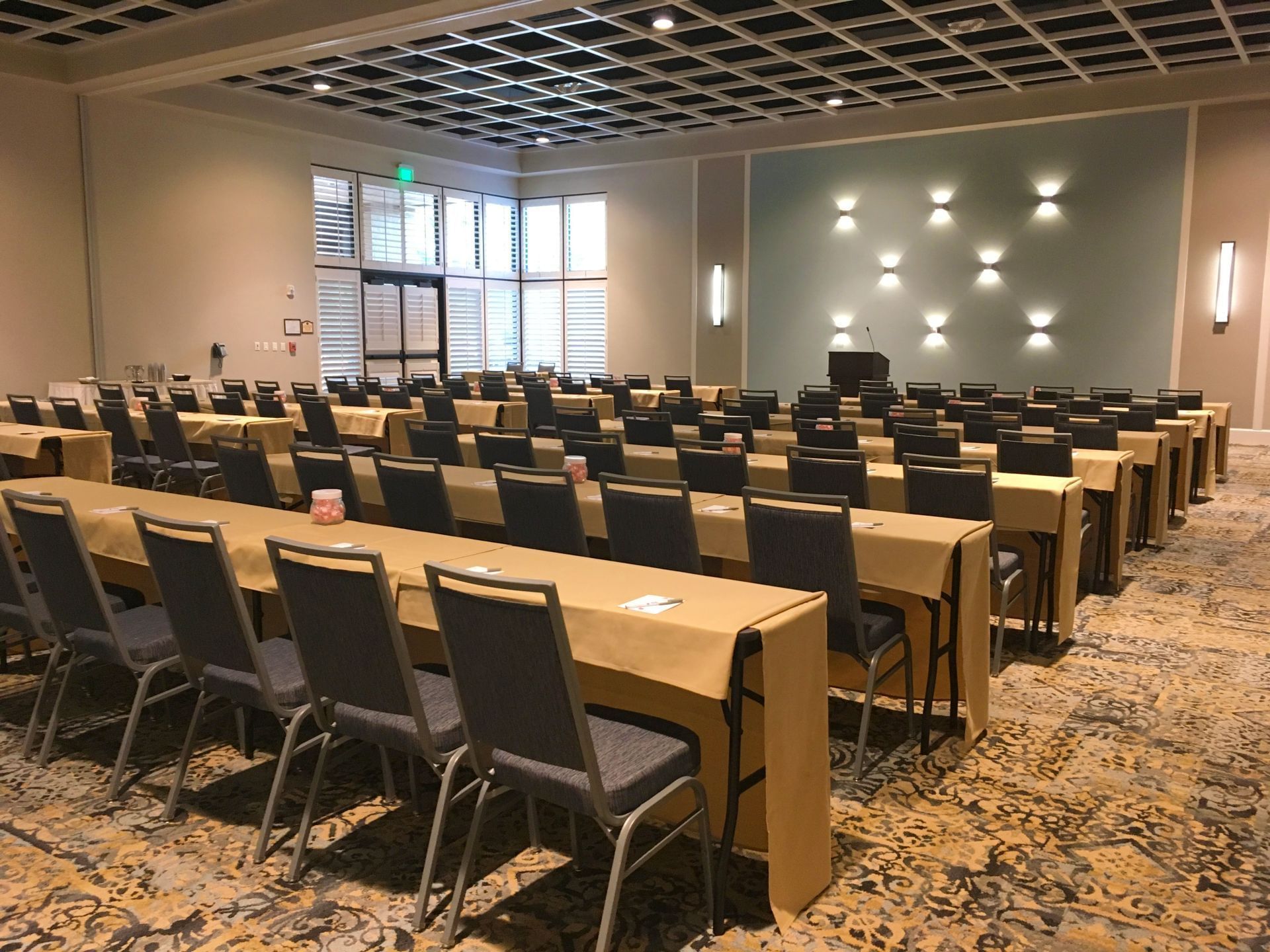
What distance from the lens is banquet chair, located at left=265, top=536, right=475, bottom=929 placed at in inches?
99.9

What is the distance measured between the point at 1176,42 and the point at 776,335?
6.96 meters

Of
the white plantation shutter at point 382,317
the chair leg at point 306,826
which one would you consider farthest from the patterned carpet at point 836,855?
the white plantation shutter at point 382,317

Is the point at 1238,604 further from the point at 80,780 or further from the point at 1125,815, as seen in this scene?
the point at 80,780

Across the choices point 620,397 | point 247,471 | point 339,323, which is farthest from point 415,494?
point 339,323

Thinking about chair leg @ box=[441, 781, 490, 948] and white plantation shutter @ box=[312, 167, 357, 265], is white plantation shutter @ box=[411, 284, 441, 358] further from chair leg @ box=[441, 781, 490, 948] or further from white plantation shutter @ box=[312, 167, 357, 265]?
chair leg @ box=[441, 781, 490, 948]

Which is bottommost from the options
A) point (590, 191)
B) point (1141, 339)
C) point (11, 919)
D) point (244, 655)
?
point (11, 919)

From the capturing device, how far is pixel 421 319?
1752cm

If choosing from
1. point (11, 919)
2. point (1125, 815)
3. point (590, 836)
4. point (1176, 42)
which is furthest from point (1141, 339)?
point (11, 919)

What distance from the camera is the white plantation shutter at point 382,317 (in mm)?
16516

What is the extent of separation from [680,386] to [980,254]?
18.4ft

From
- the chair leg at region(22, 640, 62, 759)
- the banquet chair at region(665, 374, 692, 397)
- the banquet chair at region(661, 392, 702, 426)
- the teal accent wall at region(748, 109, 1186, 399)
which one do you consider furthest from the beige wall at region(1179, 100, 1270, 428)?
the chair leg at region(22, 640, 62, 759)

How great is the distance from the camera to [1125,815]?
322 cm

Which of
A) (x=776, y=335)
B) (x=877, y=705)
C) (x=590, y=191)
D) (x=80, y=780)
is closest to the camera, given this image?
(x=80, y=780)

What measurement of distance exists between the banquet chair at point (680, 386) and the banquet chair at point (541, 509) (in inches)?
303
